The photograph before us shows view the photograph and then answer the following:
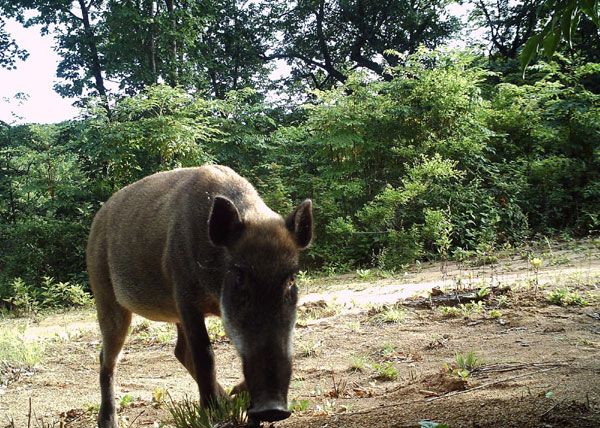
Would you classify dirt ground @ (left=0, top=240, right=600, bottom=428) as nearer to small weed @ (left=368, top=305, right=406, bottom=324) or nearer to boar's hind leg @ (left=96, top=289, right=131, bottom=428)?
small weed @ (left=368, top=305, right=406, bottom=324)

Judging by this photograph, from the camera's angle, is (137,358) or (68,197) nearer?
(137,358)

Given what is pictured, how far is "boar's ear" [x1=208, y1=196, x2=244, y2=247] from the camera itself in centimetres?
298

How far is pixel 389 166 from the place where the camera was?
13.3 m

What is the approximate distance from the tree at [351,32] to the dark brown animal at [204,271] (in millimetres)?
20405

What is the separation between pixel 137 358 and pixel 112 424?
2060 mm

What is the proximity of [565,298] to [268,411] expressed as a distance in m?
4.20

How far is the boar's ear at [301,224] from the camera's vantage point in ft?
10.6

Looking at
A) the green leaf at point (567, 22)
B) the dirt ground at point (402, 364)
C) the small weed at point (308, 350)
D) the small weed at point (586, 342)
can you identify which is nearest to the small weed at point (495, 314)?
the dirt ground at point (402, 364)

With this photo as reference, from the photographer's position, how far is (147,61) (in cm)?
1966

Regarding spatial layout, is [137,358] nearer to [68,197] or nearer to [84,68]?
[68,197]

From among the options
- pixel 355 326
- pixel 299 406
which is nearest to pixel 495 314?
pixel 355 326

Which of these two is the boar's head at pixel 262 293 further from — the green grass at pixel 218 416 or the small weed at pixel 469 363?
the small weed at pixel 469 363

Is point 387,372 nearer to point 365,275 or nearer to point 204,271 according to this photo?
point 204,271

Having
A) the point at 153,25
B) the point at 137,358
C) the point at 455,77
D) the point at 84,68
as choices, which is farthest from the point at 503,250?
the point at 84,68
